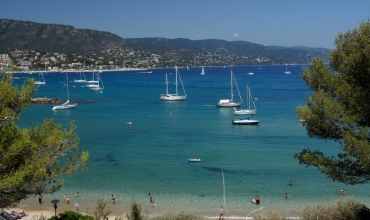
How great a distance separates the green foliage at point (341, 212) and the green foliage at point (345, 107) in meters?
2.60

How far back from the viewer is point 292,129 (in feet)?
128

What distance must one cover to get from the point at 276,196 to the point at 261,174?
3.75 meters

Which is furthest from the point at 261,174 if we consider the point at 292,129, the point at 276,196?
the point at 292,129

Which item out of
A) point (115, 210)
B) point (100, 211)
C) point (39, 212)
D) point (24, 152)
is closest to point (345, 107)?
point (24, 152)

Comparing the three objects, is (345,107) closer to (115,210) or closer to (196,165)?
(115,210)

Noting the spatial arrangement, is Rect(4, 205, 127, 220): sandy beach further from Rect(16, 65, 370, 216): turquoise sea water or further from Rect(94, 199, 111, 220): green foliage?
Rect(94, 199, 111, 220): green foliage

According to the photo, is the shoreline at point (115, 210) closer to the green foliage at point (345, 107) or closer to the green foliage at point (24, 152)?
the green foliage at point (345, 107)

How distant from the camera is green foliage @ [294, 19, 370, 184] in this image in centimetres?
965

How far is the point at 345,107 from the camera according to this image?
9.98 metres

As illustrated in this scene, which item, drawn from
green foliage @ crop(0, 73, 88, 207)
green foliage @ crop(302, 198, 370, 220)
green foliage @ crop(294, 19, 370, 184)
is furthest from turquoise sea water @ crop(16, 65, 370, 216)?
green foliage @ crop(0, 73, 88, 207)

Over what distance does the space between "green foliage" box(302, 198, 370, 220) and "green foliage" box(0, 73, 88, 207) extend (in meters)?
7.99

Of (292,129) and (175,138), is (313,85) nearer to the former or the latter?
(175,138)

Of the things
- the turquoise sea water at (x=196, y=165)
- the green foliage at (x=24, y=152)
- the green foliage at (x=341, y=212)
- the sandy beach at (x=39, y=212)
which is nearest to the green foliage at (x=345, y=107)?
the green foliage at (x=341, y=212)

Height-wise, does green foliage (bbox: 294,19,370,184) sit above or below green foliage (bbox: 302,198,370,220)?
above
